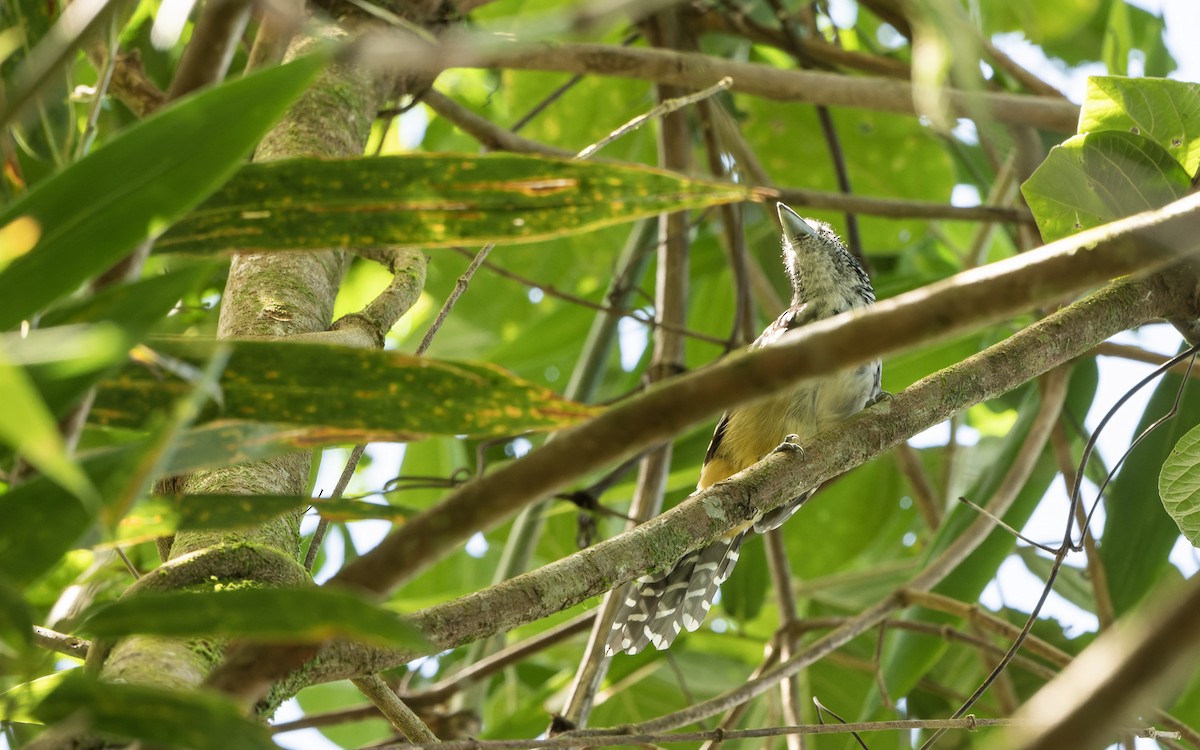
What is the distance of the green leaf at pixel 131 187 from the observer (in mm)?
860

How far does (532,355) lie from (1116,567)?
5.64 feet

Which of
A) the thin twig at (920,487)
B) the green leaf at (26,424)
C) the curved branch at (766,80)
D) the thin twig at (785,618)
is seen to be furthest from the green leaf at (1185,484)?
the green leaf at (26,424)

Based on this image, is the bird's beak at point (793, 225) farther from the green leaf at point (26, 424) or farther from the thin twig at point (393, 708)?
the green leaf at point (26, 424)

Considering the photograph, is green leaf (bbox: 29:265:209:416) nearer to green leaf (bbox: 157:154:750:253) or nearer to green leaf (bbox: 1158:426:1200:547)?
green leaf (bbox: 157:154:750:253)

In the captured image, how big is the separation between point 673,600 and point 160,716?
6.51 feet

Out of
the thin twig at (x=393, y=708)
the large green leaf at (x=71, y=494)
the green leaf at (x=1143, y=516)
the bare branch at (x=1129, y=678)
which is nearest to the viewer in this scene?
the bare branch at (x=1129, y=678)

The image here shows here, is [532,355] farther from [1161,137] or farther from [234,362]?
[234,362]

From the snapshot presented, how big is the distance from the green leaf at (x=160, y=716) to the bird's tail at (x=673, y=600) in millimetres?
1679

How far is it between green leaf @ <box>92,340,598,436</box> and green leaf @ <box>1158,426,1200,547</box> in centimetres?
105

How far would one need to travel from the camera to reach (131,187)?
0.86m

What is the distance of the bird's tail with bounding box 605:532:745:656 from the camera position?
248 cm

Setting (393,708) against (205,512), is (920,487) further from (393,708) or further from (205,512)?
(205,512)

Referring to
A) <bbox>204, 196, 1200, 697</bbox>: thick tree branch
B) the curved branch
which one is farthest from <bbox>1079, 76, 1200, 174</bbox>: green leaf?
the curved branch

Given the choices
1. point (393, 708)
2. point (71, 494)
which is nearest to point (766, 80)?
point (393, 708)
